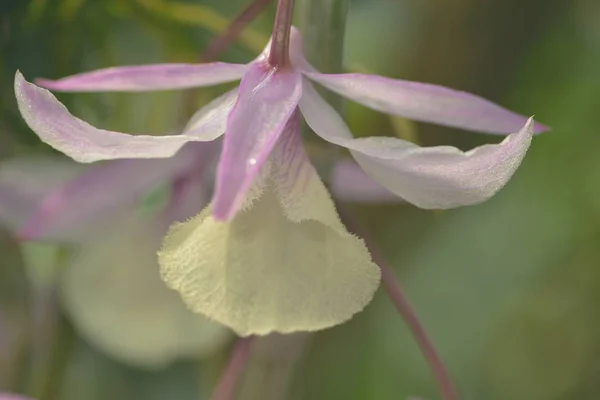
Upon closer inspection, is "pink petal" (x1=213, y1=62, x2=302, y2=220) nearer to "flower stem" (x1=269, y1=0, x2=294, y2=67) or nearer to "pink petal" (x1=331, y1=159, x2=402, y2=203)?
"flower stem" (x1=269, y1=0, x2=294, y2=67)

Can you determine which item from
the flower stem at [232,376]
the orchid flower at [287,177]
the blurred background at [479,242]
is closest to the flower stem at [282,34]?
the orchid flower at [287,177]

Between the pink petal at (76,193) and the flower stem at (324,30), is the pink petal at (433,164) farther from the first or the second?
the pink petal at (76,193)

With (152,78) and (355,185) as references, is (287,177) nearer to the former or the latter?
(152,78)

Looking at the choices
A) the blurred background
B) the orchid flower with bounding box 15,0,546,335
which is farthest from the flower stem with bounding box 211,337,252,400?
the blurred background

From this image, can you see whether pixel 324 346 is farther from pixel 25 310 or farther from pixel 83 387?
pixel 25 310

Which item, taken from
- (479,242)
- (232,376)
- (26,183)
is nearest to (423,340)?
(232,376)
